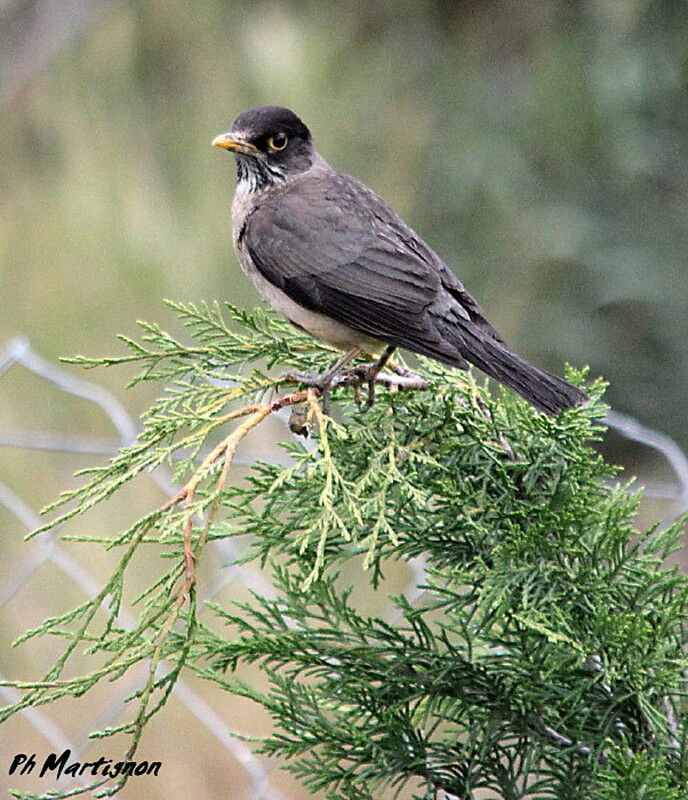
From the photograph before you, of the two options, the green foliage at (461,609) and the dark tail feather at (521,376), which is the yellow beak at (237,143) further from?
the green foliage at (461,609)

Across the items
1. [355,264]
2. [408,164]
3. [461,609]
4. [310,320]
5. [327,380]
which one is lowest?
[461,609]

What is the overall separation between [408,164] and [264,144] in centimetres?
325

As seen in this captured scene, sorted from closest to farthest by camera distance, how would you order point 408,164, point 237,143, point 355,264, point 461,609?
point 461,609 → point 355,264 → point 237,143 → point 408,164

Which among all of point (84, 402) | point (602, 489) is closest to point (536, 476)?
point (602, 489)

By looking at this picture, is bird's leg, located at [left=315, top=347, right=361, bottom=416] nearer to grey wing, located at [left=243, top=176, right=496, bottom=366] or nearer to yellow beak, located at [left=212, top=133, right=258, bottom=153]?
grey wing, located at [left=243, top=176, right=496, bottom=366]


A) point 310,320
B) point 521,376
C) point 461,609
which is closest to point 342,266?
point 310,320

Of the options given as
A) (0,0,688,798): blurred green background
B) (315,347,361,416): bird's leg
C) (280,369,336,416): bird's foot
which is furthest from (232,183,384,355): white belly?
(0,0,688,798): blurred green background

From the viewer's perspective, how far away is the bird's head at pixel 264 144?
11.5 feet

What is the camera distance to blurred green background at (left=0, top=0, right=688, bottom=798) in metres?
6.09

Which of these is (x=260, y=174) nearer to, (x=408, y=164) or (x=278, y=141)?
(x=278, y=141)

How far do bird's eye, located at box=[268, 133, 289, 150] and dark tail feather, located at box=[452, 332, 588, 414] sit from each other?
39.9 inches

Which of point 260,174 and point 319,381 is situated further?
point 260,174

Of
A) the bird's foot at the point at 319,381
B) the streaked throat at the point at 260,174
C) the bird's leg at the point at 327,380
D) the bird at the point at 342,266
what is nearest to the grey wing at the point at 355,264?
the bird at the point at 342,266

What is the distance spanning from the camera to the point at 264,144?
3510mm
